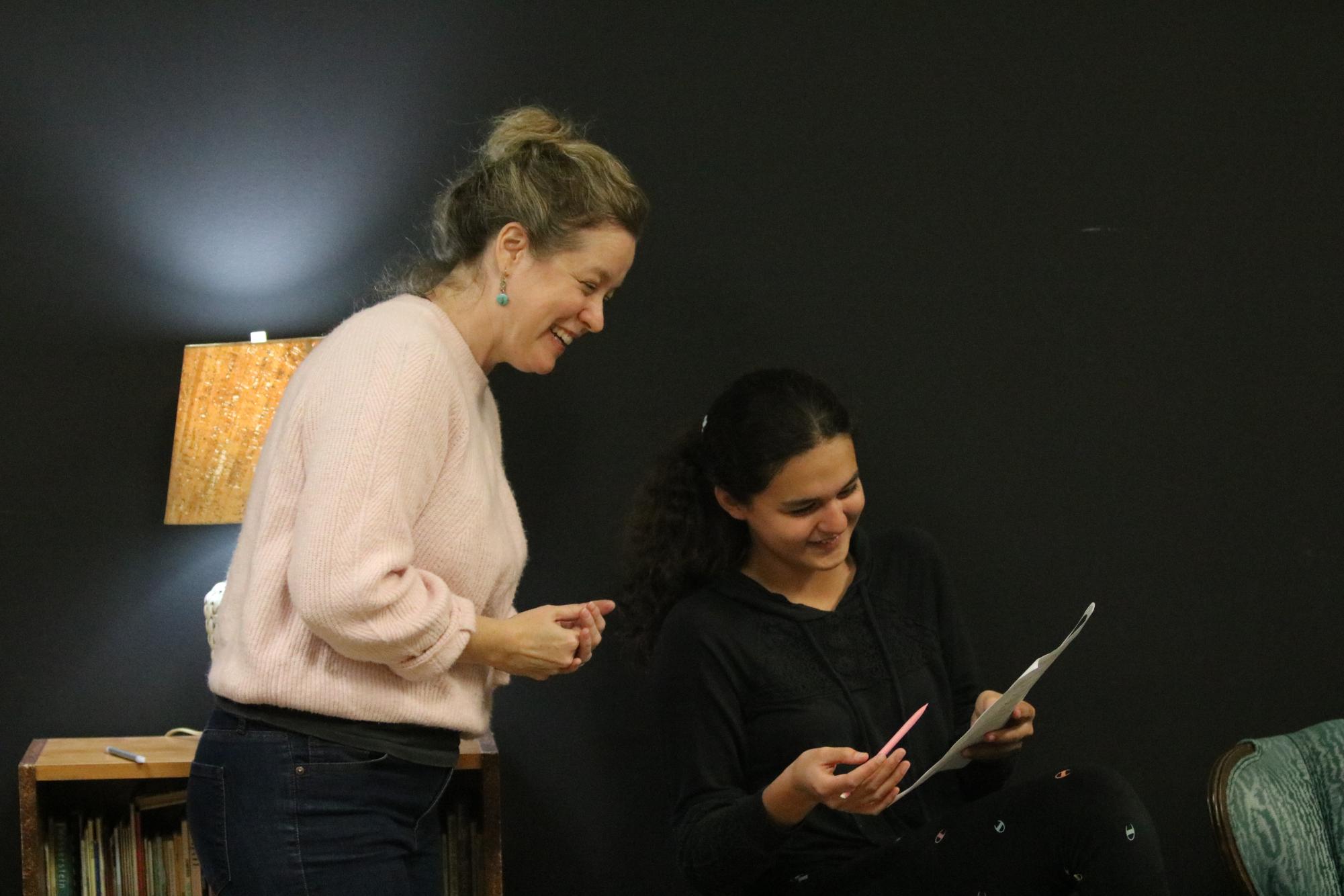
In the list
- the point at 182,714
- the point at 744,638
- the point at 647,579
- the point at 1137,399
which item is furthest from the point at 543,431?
the point at 1137,399

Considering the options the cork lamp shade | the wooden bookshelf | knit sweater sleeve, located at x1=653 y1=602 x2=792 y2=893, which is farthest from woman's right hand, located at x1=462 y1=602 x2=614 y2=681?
the cork lamp shade

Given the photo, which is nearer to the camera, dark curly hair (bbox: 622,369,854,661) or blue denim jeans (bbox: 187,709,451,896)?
blue denim jeans (bbox: 187,709,451,896)

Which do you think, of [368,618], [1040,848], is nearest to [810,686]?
[1040,848]

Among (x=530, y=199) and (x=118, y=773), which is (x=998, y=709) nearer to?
(x=530, y=199)

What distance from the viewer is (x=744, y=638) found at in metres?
2.09

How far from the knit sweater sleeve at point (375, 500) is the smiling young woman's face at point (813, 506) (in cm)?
67

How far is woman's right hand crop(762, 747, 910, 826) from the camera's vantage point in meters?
1.68

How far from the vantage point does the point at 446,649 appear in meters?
1.48

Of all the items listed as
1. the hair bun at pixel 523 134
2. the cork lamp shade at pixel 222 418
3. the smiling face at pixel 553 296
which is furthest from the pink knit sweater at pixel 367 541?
the cork lamp shade at pixel 222 418

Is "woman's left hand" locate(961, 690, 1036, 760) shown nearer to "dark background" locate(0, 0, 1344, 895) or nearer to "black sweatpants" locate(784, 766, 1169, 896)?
"black sweatpants" locate(784, 766, 1169, 896)

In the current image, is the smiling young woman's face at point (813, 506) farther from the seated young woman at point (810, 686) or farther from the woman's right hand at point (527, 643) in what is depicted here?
the woman's right hand at point (527, 643)

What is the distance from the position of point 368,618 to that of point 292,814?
0.24m

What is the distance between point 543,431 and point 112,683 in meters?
0.91

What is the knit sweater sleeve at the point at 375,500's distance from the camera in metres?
1.39
